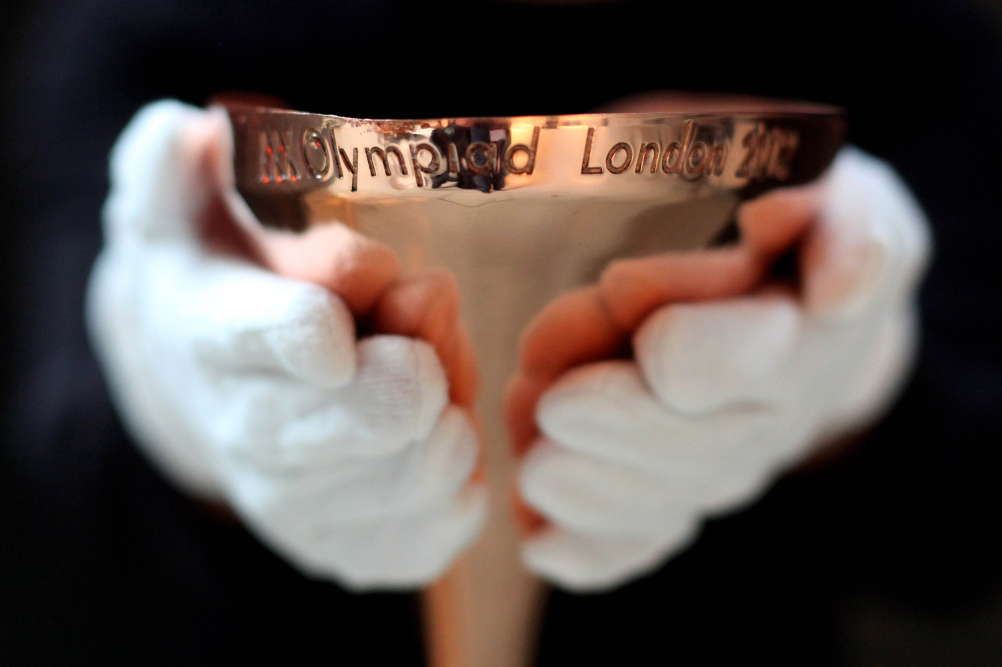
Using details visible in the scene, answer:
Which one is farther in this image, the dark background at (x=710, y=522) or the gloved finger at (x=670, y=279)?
the dark background at (x=710, y=522)

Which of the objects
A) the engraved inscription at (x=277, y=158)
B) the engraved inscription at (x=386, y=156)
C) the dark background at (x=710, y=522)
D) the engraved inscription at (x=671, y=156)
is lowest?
the dark background at (x=710, y=522)

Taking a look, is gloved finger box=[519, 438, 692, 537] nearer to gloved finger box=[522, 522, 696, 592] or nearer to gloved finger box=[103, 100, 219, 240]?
gloved finger box=[522, 522, 696, 592]

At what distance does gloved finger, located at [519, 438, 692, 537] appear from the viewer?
0.23 meters

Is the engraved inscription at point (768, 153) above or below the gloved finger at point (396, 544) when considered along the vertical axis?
above

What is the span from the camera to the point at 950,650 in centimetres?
48

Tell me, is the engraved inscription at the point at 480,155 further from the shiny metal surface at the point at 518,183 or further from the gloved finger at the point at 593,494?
the gloved finger at the point at 593,494

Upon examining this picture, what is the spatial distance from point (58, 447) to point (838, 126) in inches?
14.8

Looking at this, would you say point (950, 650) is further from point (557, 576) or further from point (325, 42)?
point (325, 42)

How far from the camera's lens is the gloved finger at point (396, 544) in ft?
0.77

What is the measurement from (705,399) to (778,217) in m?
0.06

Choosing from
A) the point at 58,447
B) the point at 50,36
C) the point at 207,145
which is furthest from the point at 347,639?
the point at 50,36

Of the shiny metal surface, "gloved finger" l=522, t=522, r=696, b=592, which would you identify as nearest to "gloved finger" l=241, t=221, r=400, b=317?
the shiny metal surface

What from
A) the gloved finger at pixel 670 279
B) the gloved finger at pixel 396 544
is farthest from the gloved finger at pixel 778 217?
the gloved finger at pixel 396 544

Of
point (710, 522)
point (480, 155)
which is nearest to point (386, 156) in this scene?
point (480, 155)
